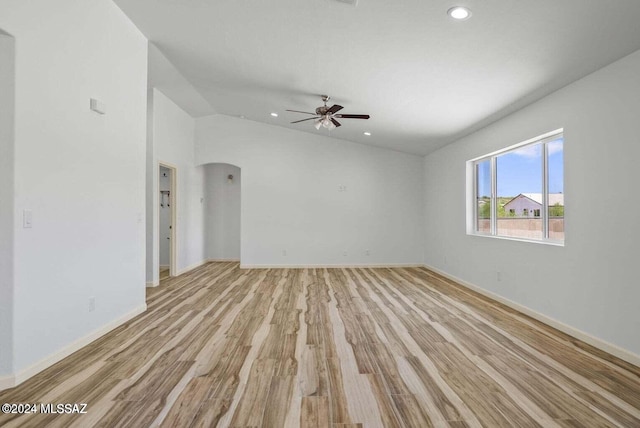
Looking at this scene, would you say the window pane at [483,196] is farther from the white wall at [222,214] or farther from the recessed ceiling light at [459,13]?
the white wall at [222,214]

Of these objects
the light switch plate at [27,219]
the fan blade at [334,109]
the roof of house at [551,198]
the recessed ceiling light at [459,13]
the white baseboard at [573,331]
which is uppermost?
the recessed ceiling light at [459,13]

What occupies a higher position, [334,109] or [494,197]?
[334,109]

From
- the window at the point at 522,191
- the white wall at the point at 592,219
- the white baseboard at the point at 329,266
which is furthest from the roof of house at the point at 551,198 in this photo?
the white baseboard at the point at 329,266

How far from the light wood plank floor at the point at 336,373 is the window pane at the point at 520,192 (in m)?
1.15

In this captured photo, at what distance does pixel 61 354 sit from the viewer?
2564 mm

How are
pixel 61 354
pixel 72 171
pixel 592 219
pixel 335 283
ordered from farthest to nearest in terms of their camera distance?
1. pixel 335 283
2. pixel 592 219
3. pixel 72 171
4. pixel 61 354

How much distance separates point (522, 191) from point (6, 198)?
5261 millimetres

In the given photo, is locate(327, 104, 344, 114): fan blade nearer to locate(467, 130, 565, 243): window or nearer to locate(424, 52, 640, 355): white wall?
locate(424, 52, 640, 355): white wall

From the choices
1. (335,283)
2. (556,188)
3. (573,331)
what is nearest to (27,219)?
(335,283)

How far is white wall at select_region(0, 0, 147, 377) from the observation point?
2.24 meters

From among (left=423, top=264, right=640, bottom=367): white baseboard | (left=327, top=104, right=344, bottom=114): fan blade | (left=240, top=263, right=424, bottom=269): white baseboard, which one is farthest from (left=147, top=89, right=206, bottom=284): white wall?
(left=423, top=264, right=640, bottom=367): white baseboard

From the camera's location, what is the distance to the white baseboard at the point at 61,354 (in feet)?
7.00

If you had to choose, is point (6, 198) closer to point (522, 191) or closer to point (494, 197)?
point (522, 191)

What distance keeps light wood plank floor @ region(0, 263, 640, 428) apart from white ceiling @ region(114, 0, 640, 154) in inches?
99.7
